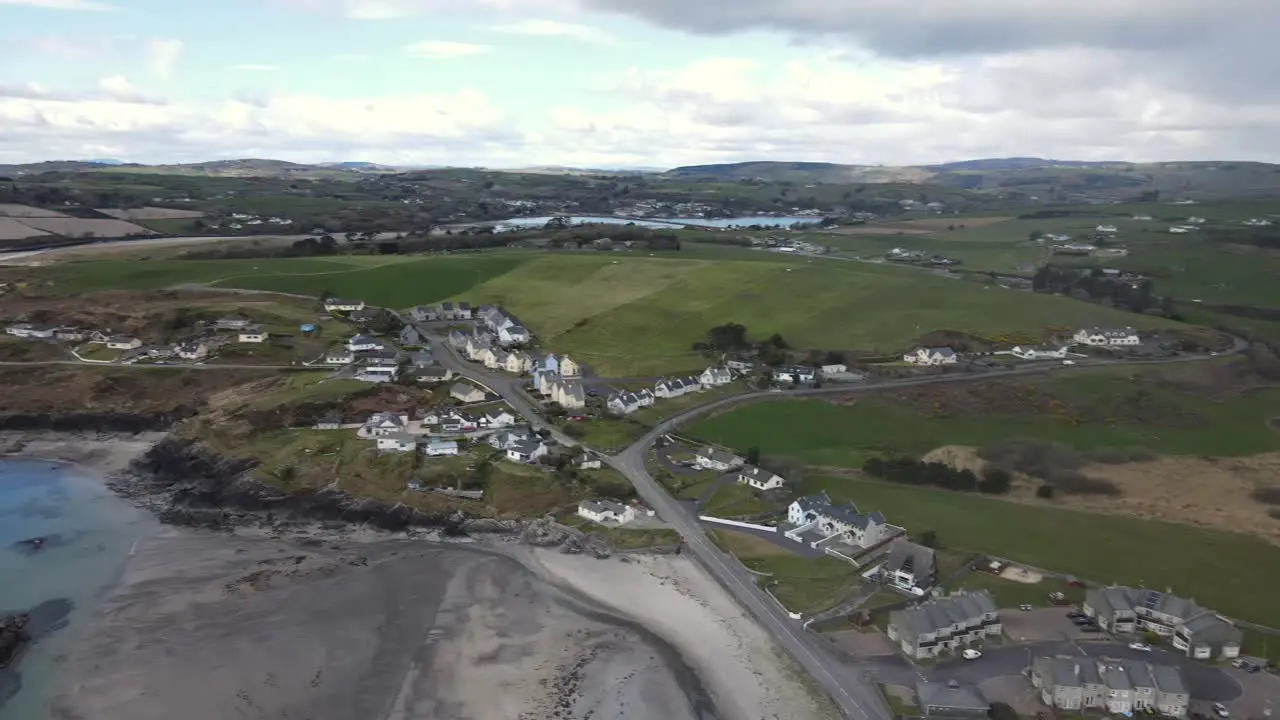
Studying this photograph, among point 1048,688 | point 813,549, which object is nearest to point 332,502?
point 813,549

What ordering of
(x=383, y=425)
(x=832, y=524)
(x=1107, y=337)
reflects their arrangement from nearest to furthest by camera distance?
(x=832, y=524)
(x=383, y=425)
(x=1107, y=337)

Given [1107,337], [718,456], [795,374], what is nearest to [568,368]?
[795,374]

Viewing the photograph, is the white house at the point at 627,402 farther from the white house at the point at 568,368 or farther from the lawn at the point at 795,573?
the lawn at the point at 795,573

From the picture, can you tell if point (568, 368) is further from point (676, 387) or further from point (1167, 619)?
point (1167, 619)

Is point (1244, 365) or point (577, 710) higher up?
point (1244, 365)

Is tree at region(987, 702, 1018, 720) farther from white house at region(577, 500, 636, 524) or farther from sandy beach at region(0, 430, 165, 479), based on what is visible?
sandy beach at region(0, 430, 165, 479)

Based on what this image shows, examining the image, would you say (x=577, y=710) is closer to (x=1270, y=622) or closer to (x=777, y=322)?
(x=1270, y=622)
